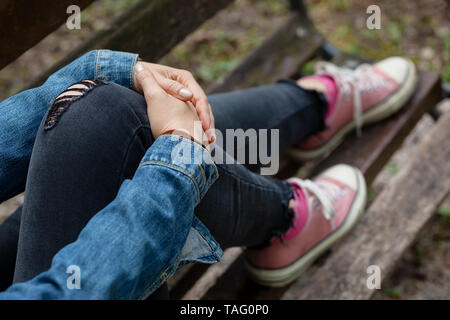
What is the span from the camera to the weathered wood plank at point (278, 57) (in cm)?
203

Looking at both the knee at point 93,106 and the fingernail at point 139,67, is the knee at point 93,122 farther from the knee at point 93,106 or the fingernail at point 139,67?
the fingernail at point 139,67

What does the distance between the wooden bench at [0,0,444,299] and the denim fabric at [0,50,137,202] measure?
0.30m

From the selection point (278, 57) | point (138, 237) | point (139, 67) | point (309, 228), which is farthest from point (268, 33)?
point (138, 237)

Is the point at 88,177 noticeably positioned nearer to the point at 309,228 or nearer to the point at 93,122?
the point at 93,122

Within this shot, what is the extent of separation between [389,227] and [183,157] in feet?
3.39

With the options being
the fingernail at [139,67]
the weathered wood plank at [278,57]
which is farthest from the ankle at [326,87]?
the fingernail at [139,67]

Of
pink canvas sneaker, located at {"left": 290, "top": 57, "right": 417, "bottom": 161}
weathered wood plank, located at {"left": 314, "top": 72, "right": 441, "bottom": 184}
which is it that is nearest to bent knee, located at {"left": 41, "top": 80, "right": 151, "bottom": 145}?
pink canvas sneaker, located at {"left": 290, "top": 57, "right": 417, "bottom": 161}

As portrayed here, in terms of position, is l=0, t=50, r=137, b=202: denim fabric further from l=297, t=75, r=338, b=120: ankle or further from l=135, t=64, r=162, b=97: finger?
l=297, t=75, r=338, b=120: ankle

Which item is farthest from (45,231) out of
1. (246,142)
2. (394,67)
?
(394,67)

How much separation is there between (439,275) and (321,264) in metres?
0.69

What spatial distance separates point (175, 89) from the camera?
108 centimetres

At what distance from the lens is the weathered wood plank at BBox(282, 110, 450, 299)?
1.53 meters

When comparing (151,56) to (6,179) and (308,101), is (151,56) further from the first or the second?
(6,179)

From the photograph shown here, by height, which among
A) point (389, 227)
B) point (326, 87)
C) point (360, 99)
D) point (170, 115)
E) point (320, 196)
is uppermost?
point (170, 115)
